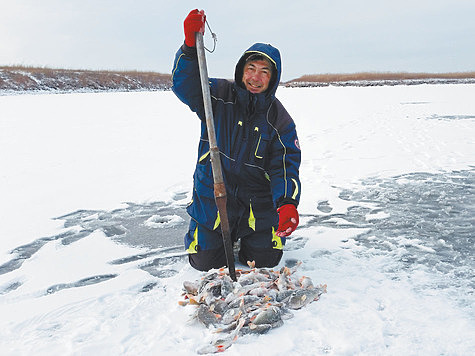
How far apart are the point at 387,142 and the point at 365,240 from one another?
5.42 m

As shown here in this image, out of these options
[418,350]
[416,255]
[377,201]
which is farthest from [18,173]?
[418,350]

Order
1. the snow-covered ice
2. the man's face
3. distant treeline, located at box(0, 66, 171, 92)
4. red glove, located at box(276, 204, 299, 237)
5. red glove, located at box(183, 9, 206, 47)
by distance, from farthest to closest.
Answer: distant treeline, located at box(0, 66, 171, 92) < the man's face < red glove, located at box(276, 204, 299, 237) < red glove, located at box(183, 9, 206, 47) < the snow-covered ice

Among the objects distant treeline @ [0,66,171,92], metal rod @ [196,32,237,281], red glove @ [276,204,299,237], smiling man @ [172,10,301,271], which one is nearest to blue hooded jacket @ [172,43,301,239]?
smiling man @ [172,10,301,271]

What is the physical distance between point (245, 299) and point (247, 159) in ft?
3.32

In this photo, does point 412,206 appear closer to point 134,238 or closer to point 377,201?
point 377,201

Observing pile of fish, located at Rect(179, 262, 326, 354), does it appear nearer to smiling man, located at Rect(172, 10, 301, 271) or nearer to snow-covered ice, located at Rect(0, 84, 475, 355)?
snow-covered ice, located at Rect(0, 84, 475, 355)

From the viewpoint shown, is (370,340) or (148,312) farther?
(148,312)

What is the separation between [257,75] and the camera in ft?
9.83

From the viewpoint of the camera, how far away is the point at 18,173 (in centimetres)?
610

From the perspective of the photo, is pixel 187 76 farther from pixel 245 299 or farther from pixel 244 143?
pixel 245 299

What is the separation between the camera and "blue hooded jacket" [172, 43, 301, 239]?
305cm

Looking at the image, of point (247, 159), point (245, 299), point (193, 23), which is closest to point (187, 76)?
point (193, 23)

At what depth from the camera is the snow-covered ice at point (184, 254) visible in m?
2.31

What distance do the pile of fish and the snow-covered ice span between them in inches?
2.6
